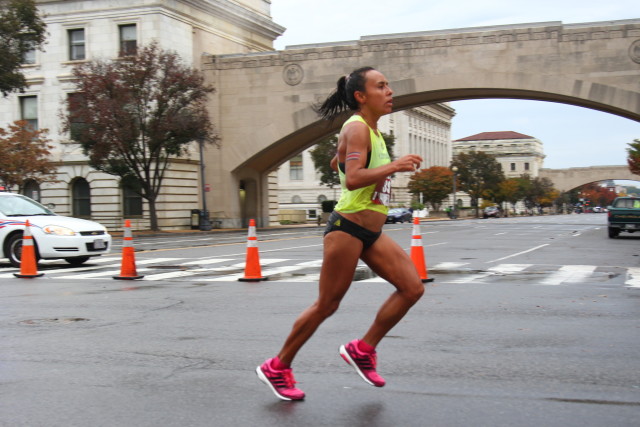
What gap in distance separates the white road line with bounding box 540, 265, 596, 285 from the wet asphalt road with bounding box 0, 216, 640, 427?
6.39ft

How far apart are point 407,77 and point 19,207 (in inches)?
1184

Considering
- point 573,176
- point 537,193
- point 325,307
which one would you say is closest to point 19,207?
point 325,307

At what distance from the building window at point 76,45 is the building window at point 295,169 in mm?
47454

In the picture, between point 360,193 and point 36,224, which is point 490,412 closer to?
point 360,193

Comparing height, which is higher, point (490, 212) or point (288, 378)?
point (288, 378)

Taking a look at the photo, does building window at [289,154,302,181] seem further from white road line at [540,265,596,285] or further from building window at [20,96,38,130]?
white road line at [540,265,596,285]

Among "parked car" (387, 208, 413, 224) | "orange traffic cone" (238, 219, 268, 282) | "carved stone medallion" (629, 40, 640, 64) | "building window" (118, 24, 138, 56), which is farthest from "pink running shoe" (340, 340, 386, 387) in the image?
"parked car" (387, 208, 413, 224)

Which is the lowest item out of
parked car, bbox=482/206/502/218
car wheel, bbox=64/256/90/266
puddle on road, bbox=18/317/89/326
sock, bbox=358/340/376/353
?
parked car, bbox=482/206/502/218

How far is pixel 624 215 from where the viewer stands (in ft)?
93.7

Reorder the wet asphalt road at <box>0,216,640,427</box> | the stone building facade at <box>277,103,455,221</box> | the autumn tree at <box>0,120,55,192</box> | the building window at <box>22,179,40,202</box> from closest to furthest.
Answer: the wet asphalt road at <box>0,216,640,427</box> → the autumn tree at <box>0,120,55,192</box> → the building window at <box>22,179,40,202</box> → the stone building facade at <box>277,103,455,221</box>

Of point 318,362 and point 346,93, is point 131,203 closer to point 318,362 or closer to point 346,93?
point 318,362

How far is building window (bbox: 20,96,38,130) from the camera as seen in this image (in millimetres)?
45469

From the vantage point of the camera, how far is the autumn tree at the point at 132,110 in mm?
34719

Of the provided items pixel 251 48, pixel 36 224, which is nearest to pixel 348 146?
pixel 36 224
